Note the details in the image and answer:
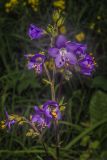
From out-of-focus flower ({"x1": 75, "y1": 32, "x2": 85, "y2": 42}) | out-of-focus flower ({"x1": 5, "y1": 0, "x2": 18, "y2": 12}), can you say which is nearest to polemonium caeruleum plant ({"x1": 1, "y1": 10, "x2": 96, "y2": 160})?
out-of-focus flower ({"x1": 75, "y1": 32, "x2": 85, "y2": 42})

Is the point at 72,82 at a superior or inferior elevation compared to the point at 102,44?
inferior

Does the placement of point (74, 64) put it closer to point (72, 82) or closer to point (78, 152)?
point (78, 152)

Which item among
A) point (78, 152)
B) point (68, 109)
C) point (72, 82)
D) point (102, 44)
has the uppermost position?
point (102, 44)

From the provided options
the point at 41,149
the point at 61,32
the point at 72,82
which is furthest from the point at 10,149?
the point at 61,32

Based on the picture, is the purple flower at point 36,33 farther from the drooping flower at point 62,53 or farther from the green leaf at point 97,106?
the green leaf at point 97,106

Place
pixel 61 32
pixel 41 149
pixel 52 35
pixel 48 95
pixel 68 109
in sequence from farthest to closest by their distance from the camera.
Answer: pixel 61 32 < pixel 48 95 < pixel 68 109 < pixel 41 149 < pixel 52 35

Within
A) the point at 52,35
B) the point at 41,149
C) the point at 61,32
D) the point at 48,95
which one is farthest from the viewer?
the point at 61,32
